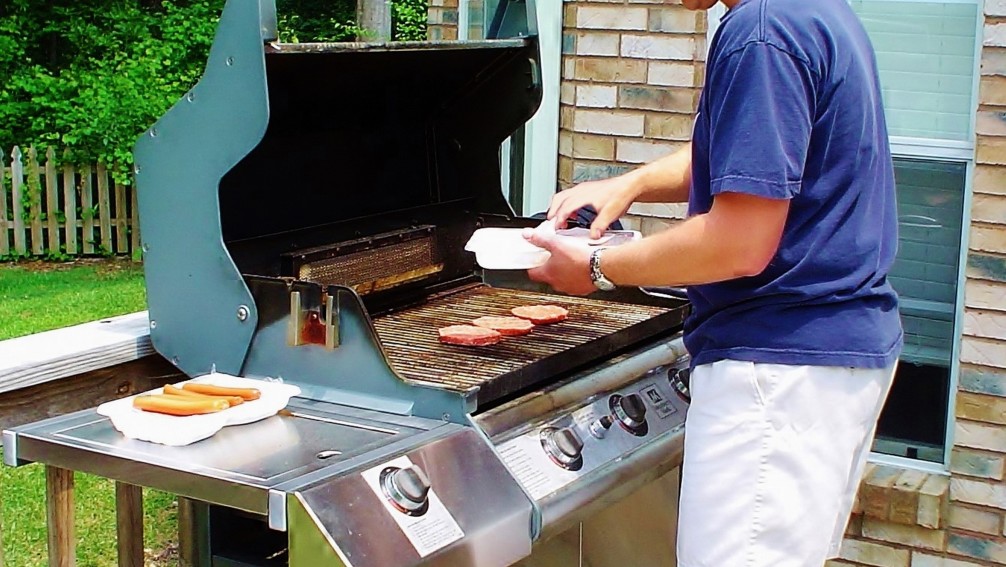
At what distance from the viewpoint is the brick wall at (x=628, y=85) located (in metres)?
3.72

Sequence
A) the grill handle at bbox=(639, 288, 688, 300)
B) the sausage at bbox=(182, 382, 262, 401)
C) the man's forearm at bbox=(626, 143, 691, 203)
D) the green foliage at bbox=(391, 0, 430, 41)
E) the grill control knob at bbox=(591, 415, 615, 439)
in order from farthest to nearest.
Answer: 1. the green foliage at bbox=(391, 0, 430, 41)
2. the grill handle at bbox=(639, 288, 688, 300)
3. the man's forearm at bbox=(626, 143, 691, 203)
4. the grill control knob at bbox=(591, 415, 615, 439)
5. the sausage at bbox=(182, 382, 262, 401)

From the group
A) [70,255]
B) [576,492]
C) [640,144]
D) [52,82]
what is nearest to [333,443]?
[576,492]

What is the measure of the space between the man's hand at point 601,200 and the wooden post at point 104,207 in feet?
29.3

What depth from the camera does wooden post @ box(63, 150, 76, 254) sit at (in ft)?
35.5

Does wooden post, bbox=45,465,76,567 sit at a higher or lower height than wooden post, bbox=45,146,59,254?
higher

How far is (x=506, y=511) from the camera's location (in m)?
2.05

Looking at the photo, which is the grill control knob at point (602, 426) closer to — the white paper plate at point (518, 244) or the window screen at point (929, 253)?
the white paper plate at point (518, 244)

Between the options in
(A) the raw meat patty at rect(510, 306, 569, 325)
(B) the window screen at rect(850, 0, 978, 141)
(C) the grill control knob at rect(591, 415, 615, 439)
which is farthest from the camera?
(B) the window screen at rect(850, 0, 978, 141)

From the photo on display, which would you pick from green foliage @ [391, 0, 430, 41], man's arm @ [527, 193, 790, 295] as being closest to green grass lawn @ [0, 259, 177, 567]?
man's arm @ [527, 193, 790, 295]

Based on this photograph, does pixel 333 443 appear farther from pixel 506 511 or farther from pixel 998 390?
pixel 998 390

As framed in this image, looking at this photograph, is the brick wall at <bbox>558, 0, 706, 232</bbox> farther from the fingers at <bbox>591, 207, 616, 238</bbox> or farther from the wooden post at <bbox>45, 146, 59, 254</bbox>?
the wooden post at <bbox>45, 146, 59, 254</bbox>

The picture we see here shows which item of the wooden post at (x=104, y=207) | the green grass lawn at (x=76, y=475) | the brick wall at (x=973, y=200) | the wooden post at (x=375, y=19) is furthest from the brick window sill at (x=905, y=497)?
the wooden post at (x=104, y=207)

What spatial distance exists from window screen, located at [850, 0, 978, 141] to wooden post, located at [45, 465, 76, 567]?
8.10 ft

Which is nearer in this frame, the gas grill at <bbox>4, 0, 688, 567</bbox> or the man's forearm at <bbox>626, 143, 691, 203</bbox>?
the gas grill at <bbox>4, 0, 688, 567</bbox>
